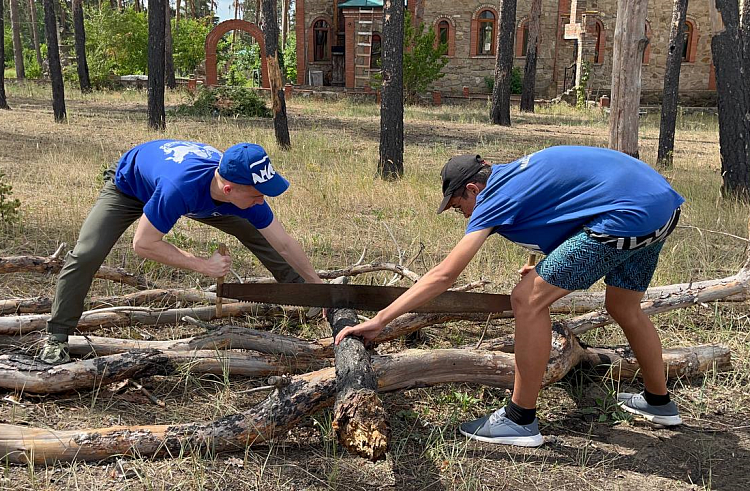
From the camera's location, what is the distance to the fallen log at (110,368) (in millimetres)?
3773

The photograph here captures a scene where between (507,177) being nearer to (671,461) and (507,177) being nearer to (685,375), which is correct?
(671,461)

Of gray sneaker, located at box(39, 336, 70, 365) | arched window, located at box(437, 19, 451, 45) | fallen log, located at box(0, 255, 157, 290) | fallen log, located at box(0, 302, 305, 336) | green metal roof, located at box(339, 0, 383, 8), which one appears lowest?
fallen log, located at box(0, 302, 305, 336)

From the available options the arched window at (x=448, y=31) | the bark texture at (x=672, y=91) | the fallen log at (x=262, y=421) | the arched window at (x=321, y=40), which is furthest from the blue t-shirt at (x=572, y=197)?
the arched window at (x=321, y=40)

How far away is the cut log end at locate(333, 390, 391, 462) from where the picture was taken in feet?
9.46

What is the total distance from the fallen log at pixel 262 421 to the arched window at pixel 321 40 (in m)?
30.1

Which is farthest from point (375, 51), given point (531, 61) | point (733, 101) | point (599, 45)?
point (733, 101)

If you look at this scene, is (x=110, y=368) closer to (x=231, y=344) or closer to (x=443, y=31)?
(x=231, y=344)

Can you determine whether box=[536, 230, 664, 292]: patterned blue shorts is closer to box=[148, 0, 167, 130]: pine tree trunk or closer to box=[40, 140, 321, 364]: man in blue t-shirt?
box=[40, 140, 321, 364]: man in blue t-shirt

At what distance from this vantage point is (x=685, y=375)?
4.43 m

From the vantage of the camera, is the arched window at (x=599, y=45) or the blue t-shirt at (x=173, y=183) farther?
A: the arched window at (x=599, y=45)

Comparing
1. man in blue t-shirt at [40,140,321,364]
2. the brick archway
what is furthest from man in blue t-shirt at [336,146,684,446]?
the brick archway

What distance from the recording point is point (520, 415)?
11.7 feet

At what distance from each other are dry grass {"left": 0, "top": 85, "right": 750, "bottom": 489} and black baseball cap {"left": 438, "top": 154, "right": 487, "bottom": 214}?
1.31 meters

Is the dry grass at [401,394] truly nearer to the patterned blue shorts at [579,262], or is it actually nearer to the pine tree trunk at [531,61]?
the patterned blue shorts at [579,262]
